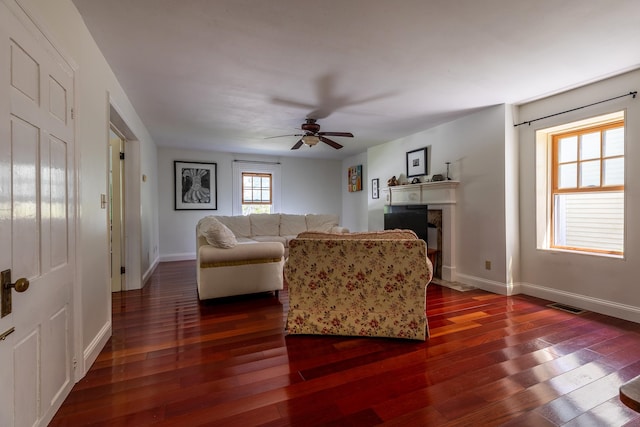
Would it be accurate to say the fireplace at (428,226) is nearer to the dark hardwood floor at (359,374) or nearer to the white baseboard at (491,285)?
the white baseboard at (491,285)

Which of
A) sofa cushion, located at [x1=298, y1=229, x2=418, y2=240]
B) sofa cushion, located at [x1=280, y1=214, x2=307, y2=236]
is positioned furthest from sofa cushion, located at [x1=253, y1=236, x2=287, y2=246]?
sofa cushion, located at [x1=298, y1=229, x2=418, y2=240]

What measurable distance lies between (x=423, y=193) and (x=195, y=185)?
466 centimetres

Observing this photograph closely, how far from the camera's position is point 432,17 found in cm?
203

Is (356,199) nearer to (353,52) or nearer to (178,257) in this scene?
(178,257)

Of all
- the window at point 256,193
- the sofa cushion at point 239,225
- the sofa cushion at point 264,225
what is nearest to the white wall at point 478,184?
the sofa cushion at point 264,225

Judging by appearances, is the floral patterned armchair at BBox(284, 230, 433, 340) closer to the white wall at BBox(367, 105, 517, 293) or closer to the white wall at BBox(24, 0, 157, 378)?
the white wall at BBox(24, 0, 157, 378)

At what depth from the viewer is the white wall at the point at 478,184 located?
3814 millimetres

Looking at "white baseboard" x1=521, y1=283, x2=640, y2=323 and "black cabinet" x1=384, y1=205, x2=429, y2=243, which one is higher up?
"black cabinet" x1=384, y1=205, x2=429, y2=243

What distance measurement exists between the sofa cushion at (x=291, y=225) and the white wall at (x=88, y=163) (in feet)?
12.2

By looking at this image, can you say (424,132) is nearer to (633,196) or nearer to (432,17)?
(633,196)

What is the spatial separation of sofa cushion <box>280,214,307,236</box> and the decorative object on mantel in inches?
67.7

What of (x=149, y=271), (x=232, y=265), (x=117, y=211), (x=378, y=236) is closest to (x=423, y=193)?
(x=378, y=236)

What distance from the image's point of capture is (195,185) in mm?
6465

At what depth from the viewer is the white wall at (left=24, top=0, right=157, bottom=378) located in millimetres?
1751
